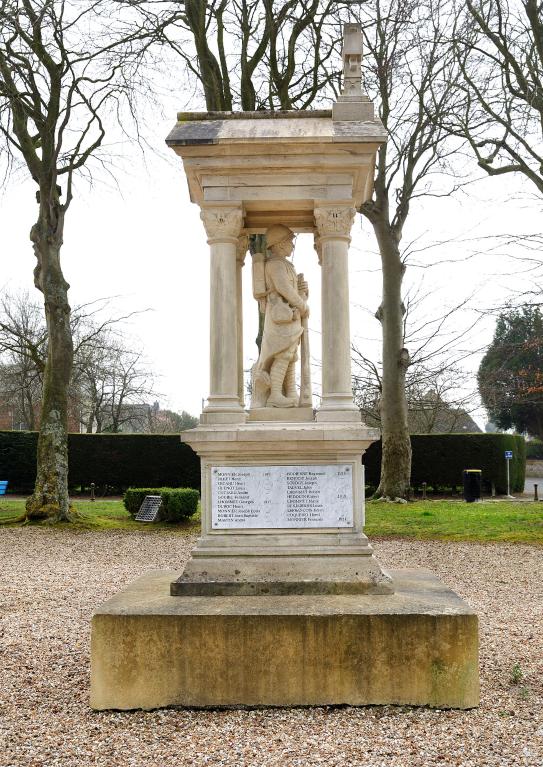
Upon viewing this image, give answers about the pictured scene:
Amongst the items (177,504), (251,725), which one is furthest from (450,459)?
(251,725)

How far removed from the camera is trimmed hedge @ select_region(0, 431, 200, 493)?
79.9ft

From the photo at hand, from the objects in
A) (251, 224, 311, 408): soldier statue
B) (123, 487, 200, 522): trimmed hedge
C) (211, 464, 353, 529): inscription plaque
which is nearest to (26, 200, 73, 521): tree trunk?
(123, 487, 200, 522): trimmed hedge

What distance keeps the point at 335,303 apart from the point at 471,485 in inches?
691

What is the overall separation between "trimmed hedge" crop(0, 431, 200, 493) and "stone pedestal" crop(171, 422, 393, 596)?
19.2 metres

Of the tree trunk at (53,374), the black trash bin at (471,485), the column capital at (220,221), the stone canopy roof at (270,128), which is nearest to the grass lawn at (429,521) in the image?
the tree trunk at (53,374)

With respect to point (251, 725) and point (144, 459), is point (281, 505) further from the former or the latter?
point (144, 459)

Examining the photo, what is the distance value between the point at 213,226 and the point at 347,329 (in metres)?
1.25

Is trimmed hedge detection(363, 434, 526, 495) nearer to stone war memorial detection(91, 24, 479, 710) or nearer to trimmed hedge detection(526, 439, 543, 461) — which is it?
stone war memorial detection(91, 24, 479, 710)

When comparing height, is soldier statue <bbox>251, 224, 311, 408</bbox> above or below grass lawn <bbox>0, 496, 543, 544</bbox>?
above

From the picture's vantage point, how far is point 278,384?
5.83 m

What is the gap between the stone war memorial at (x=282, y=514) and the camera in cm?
453

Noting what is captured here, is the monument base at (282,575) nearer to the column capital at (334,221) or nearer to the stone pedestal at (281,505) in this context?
the stone pedestal at (281,505)

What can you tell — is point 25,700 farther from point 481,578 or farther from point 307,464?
point 481,578

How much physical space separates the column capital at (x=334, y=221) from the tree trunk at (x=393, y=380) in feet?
44.4
